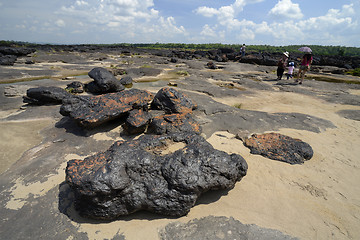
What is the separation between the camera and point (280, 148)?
435 cm

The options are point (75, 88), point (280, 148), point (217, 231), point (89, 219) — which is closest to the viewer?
point (217, 231)

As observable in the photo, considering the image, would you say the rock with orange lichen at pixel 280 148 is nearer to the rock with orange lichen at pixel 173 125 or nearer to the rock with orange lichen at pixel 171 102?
Result: the rock with orange lichen at pixel 173 125

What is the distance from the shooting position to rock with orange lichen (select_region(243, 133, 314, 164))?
4.14 metres

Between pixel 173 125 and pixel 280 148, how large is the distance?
2686 millimetres

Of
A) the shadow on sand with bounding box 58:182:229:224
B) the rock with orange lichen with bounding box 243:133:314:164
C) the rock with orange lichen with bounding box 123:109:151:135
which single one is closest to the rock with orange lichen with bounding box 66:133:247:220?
the shadow on sand with bounding box 58:182:229:224

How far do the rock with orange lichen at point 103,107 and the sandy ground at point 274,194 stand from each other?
1.78 ft

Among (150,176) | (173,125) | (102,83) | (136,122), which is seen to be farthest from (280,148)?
(102,83)

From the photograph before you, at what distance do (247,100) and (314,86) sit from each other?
20.9 feet

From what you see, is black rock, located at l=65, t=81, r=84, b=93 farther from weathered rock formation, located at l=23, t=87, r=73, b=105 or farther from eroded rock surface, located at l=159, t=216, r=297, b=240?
eroded rock surface, located at l=159, t=216, r=297, b=240

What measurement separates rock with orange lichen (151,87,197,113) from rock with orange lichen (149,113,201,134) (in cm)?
84

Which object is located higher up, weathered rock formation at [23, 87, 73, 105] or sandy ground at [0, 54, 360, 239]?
weathered rock formation at [23, 87, 73, 105]

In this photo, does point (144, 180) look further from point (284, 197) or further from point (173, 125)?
point (284, 197)

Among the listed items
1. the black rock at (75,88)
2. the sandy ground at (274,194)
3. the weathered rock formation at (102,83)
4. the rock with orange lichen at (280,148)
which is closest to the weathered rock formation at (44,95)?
the weathered rock formation at (102,83)

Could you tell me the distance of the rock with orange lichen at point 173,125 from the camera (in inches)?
187
